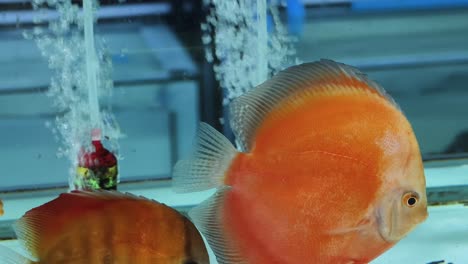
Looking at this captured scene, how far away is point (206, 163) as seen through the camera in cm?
47

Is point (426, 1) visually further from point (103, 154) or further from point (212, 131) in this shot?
point (212, 131)

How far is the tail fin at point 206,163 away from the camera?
469 mm

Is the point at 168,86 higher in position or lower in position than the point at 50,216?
higher

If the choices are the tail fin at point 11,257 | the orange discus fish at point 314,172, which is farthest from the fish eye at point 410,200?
the tail fin at point 11,257

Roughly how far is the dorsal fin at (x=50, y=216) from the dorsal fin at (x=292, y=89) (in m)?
0.12

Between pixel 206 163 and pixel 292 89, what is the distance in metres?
0.08

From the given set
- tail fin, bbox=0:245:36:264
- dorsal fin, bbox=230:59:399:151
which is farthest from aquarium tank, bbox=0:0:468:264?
tail fin, bbox=0:245:36:264

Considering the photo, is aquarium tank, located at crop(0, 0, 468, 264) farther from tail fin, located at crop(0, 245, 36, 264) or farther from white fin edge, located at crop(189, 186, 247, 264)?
tail fin, located at crop(0, 245, 36, 264)

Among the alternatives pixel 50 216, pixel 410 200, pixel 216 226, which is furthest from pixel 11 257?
pixel 410 200

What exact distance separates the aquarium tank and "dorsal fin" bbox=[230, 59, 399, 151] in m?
0.03

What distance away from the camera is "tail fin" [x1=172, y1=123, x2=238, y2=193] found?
47cm

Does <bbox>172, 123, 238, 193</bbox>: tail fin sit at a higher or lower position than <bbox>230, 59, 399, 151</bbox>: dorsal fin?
lower

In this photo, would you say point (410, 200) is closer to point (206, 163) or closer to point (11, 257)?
point (206, 163)

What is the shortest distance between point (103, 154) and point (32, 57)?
9.16 feet
